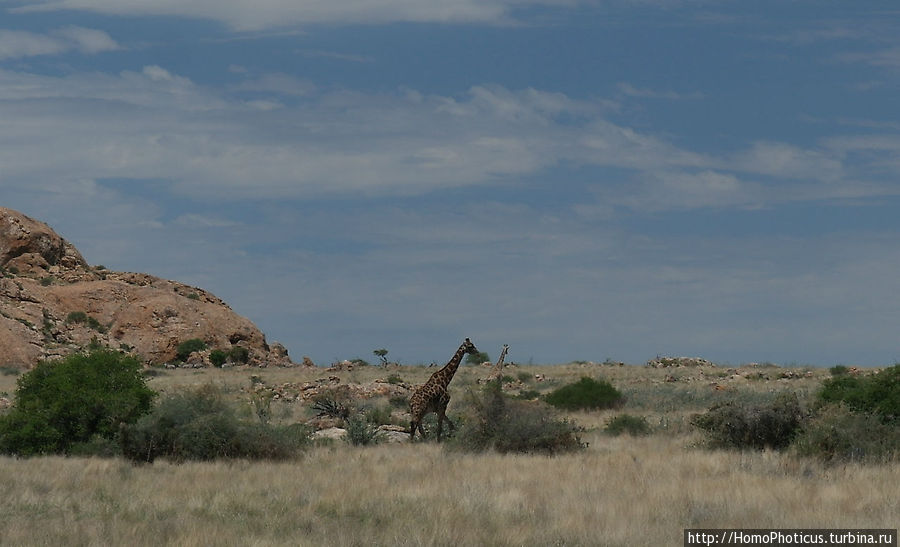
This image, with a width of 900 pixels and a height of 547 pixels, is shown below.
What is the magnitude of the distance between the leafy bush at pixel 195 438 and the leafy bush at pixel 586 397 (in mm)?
14926

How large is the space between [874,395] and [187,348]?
48644 millimetres

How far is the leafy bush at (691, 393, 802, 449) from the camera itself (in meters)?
19.0

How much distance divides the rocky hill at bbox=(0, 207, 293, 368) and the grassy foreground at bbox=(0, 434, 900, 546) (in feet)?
140

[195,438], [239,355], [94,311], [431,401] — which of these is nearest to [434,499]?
[195,438]

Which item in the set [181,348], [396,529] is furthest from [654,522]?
[181,348]

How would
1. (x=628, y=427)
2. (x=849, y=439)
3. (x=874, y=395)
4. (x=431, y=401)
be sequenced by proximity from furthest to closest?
(x=628, y=427) → (x=431, y=401) → (x=874, y=395) → (x=849, y=439)

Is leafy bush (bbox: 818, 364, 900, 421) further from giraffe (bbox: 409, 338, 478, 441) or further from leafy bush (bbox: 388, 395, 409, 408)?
leafy bush (bbox: 388, 395, 409, 408)

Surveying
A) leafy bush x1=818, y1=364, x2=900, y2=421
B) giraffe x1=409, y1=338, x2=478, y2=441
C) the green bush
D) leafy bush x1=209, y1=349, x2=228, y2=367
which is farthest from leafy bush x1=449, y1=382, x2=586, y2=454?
leafy bush x1=209, y1=349, x2=228, y2=367

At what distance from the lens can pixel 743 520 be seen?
438 inches

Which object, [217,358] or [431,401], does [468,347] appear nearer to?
[431,401]

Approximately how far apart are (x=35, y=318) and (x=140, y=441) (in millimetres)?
45325

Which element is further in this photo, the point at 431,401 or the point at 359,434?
the point at 431,401

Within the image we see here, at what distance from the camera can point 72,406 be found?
20016mm

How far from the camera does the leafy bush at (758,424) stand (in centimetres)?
1905
